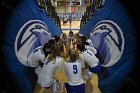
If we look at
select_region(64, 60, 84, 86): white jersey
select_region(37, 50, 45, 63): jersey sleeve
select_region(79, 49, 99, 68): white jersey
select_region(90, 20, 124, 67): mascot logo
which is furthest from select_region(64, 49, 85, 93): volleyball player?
select_region(90, 20, 124, 67): mascot logo

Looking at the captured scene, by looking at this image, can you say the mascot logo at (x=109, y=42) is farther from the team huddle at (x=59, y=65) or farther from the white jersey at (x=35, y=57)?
the white jersey at (x=35, y=57)

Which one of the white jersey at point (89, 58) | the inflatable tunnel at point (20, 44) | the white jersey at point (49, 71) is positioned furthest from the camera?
the white jersey at point (89, 58)

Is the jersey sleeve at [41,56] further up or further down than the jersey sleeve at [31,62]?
further up

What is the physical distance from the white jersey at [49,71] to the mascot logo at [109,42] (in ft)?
3.31

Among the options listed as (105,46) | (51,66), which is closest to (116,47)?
(105,46)

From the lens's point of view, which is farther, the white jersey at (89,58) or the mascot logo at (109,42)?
the white jersey at (89,58)

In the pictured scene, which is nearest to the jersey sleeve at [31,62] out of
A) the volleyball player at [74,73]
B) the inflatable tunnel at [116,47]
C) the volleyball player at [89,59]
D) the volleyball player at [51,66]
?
the volleyball player at [51,66]

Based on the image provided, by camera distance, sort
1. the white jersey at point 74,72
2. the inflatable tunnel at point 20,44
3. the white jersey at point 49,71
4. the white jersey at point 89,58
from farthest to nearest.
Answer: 1. the white jersey at point 89,58
2. the white jersey at point 49,71
3. the white jersey at point 74,72
4. the inflatable tunnel at point 20,44

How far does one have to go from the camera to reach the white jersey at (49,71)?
4.09 m

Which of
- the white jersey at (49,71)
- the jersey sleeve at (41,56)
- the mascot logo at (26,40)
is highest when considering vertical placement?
the mascot logo at (26,40)

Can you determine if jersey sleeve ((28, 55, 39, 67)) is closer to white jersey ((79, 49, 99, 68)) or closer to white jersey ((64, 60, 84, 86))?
white jersey ((64, 60, 84, 86))

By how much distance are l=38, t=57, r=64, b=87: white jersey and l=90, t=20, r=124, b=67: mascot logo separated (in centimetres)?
101

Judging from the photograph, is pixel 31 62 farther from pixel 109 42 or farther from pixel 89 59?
pixel 109 42

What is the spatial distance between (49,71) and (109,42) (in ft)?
4.62
